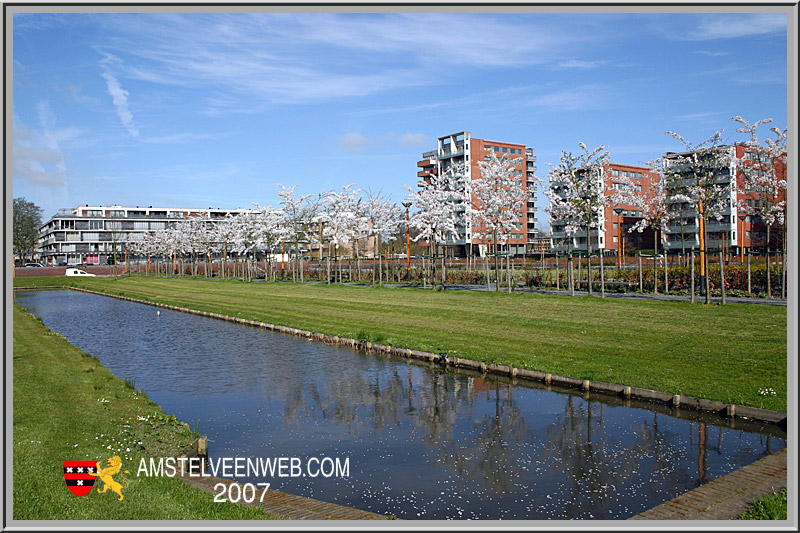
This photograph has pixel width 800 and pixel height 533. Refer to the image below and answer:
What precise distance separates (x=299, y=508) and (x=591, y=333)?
13270mm

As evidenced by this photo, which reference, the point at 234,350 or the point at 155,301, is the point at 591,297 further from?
the point at 155,301

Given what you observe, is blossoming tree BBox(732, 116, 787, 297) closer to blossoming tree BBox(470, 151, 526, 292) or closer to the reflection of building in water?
blossoming tree BBox(470, 151, 526, 292)

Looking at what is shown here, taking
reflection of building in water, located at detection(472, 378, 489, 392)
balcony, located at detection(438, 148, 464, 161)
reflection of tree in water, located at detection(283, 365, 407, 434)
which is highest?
balcony, located at detection(438, 148, 464, 161)

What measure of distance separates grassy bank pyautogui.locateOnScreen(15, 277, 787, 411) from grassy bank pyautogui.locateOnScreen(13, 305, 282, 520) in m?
8.07

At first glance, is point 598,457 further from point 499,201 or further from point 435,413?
point 499,201

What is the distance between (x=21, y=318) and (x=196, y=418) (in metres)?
19.9

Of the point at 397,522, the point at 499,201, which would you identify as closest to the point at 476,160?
the point at 499,201

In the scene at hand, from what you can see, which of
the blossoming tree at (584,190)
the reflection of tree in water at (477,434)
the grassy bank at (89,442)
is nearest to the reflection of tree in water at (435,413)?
the reflection of tree in water at (477,434)

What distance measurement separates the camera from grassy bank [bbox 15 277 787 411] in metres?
12.9

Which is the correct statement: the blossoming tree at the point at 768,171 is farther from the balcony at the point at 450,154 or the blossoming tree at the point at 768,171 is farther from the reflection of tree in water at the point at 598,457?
the balcony at the point at 450,154

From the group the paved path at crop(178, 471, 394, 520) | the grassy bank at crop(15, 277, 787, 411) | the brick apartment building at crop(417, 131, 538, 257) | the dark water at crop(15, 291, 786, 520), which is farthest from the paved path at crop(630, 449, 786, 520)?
the brick apartment building at crop(417, 131, 538, 257)

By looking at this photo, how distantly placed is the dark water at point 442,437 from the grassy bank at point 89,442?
0.91 metres

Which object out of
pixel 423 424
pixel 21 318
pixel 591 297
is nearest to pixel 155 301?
pixel 21 318

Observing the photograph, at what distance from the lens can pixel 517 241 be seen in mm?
106688
